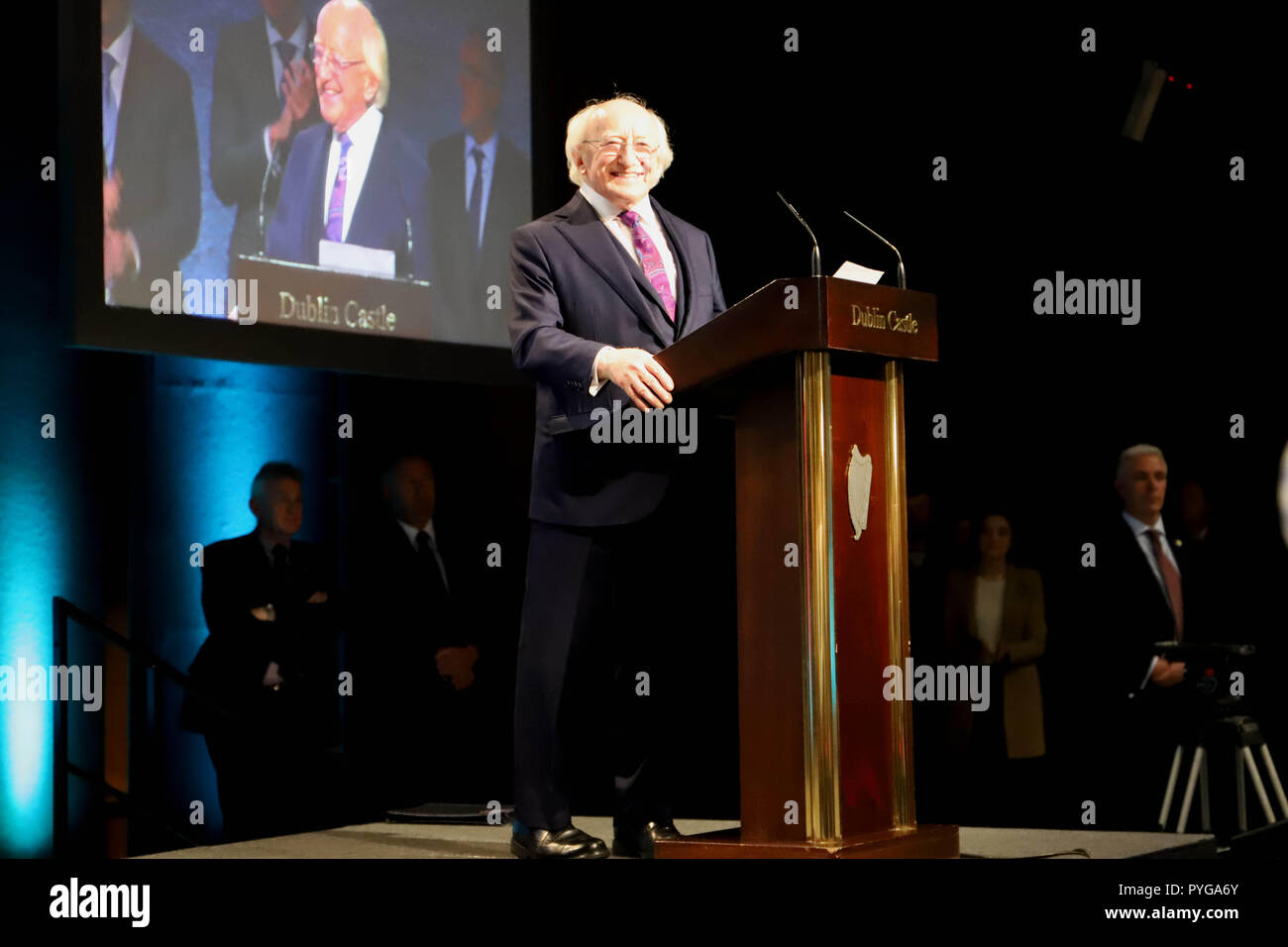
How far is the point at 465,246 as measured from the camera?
545 cm

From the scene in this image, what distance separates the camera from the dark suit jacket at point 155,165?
4.56m

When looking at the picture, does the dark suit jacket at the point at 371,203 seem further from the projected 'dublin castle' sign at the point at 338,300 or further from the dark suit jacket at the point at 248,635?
the dark suit jacket at the point at 248,635

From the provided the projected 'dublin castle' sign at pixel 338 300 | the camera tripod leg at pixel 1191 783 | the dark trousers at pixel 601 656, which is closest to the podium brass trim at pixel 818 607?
the dark trousers at pixel 601 656

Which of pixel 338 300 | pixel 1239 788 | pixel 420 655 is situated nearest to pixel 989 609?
pixel 1239 788

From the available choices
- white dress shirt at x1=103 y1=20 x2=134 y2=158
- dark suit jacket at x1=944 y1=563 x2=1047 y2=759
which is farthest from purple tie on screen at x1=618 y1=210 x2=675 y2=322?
dark suit jacket at x1=944 y1=563 x2=1047 y2=759

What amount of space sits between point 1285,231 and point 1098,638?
1.98 metres

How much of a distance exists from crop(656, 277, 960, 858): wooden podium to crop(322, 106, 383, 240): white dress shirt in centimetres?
294

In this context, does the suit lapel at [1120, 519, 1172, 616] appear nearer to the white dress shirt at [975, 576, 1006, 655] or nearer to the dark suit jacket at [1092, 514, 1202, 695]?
the dark suit jacket at [1092, 514, 1202, 695]

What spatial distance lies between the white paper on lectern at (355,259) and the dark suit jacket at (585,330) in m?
2.30

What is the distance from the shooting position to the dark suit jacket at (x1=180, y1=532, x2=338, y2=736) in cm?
502

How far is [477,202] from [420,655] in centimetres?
176

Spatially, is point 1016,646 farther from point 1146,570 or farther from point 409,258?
point 409,258

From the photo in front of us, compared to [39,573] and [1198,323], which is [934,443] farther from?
[39,573]

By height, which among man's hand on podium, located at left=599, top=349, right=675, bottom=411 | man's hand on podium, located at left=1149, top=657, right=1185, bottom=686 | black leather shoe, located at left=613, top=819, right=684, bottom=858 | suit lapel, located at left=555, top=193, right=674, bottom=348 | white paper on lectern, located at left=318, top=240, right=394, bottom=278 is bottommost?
black leather shoe, located at left=613, top=819, right=684, bottom=858
